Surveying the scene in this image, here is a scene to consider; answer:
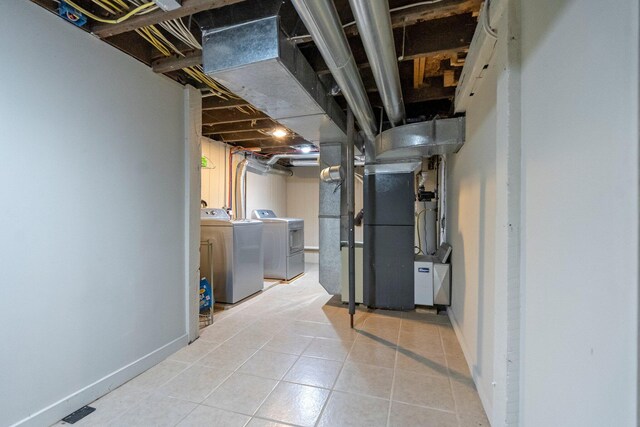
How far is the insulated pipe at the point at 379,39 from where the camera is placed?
122cm

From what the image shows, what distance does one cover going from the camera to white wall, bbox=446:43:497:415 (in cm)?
162

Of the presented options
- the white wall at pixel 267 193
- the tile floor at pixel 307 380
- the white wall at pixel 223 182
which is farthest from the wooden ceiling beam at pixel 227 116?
the tile floor at pixel 307 380

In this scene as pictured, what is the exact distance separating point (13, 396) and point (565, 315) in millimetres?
2464

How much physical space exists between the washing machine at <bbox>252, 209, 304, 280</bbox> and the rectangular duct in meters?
→ 2.71

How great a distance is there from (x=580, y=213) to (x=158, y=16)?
7.07 feet

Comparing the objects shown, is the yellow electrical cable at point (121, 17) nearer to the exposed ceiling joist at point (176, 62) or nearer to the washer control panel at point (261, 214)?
the exposed ceiling joist at point (176, 62)

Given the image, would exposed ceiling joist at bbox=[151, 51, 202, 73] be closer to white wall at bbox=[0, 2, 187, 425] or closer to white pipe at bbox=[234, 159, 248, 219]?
white wall at bbox=[0, 2, 187, 425]

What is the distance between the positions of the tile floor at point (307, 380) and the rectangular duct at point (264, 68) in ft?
6.78

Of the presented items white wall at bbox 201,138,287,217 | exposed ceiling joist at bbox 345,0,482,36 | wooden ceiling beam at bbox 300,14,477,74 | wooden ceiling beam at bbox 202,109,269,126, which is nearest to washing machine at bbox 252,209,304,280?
white wall at bbox 201,138,287,217

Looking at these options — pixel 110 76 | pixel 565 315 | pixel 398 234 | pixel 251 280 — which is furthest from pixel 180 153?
pixel 565 315

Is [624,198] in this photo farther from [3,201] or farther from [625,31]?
[3,201]

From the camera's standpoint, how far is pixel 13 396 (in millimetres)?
1388

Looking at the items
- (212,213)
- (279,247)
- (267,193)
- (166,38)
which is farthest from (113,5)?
(267,193)

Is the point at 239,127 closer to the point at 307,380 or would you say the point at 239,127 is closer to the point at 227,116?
the point at 227,116
